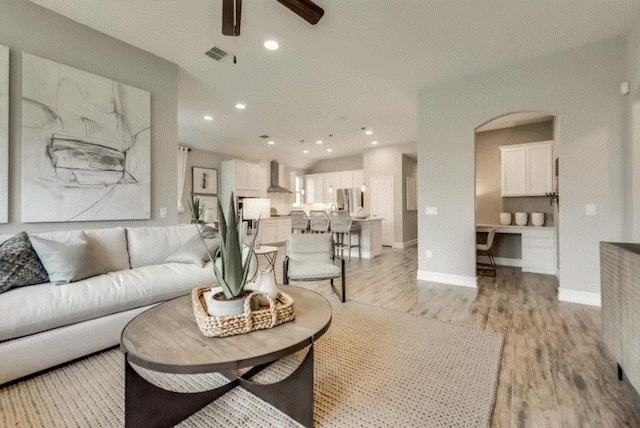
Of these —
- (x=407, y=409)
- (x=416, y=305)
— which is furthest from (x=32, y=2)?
(x=416, y=305)

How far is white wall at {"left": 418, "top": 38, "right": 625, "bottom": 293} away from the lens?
2975 millimetres

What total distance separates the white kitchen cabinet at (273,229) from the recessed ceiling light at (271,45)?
5.03 m

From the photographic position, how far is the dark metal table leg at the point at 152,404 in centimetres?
121

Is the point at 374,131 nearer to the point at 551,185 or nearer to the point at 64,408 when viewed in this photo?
the point at 551,185

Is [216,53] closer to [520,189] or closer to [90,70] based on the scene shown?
[90,70]

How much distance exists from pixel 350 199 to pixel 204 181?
4135 millimetres

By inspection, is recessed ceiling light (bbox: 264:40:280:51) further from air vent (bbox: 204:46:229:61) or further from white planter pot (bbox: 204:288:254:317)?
white planter pot (bbox: 204:288:254:317)

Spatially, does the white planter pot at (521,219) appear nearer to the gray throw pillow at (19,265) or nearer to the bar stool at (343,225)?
the bar stool at (343,225)

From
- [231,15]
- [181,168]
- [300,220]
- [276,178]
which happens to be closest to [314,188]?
[276,178]

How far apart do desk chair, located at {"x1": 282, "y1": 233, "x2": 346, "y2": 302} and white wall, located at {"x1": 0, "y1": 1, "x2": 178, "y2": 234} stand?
1.65 m

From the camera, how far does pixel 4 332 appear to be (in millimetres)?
1601

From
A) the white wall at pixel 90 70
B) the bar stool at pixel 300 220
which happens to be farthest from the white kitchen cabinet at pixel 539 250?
the white wall at pixel 90 70

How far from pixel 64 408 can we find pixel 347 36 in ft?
11.8

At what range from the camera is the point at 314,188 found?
962 centimetres
